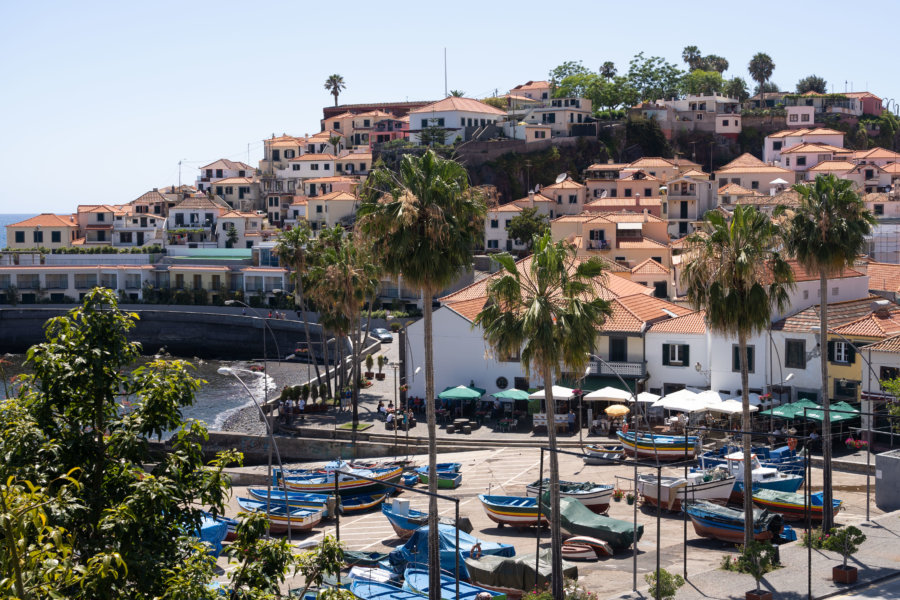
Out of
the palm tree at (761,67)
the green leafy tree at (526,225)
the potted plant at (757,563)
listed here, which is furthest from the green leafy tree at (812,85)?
the potted plant at (757,563)

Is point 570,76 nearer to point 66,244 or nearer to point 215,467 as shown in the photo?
point 66,244

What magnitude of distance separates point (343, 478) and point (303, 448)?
1153 cm

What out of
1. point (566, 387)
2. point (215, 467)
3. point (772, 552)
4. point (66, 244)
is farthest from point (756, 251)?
point (66, 244)

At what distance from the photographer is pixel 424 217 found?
96.2 ft

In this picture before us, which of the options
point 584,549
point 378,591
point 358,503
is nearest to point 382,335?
point 358,503

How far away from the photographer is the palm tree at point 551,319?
28391 millimetres

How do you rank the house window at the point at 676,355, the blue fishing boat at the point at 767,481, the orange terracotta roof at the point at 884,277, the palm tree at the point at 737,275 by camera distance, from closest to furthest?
the palm tree at the point at 737,275
the blue fishing boat at the point at 767,481
the house window at the point at 676,355
the orange terracotta roof at the point at 884,277

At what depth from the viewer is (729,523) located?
116 feet

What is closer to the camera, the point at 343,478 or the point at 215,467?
the point at 215,467

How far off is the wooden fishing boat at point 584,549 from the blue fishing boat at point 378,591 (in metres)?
6.71

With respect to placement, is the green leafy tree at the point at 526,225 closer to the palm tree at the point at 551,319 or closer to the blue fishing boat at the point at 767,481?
the blue fishing boat at the point at 767,481

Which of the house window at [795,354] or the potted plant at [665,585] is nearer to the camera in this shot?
the potted plant at [665,585]

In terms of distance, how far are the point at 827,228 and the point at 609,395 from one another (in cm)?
1942

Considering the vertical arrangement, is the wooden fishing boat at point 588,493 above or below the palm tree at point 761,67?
below
